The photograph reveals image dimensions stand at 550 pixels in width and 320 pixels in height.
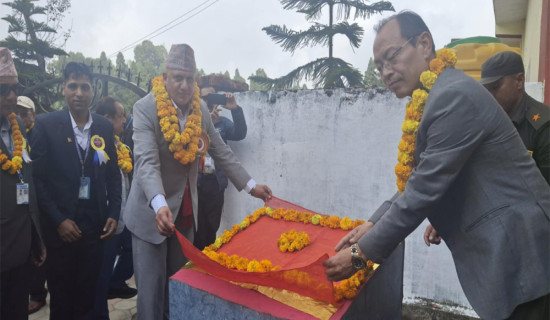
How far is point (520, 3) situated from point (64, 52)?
45.1 ft

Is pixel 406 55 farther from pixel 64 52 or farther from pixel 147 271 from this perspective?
pixel 64 52

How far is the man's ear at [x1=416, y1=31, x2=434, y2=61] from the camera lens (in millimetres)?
1738

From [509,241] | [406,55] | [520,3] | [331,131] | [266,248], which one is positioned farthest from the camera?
[520,3]

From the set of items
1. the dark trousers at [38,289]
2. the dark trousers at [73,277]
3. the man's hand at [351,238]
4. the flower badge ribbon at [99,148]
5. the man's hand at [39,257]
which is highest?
the flower badge ribbon at [99,148]

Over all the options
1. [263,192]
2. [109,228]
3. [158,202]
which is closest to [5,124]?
[109,228]

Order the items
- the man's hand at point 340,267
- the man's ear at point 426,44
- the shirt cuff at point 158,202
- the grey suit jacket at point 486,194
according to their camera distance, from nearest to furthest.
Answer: the grey suit jacket at point 486,194 → the man's hand at point 340,267 → the man's ear at point 426,44 → the shirt cuff at point 158,202

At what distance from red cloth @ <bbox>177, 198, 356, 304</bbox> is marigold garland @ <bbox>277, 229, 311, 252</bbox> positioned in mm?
34

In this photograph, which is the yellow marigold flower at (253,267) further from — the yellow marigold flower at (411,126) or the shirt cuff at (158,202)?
the yellow marigold flower at (411,126)

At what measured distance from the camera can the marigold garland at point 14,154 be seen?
2379mm

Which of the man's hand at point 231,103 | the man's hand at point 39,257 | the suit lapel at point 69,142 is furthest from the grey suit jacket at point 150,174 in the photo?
the man's hand at point 231,103

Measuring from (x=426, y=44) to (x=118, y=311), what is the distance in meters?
3.59

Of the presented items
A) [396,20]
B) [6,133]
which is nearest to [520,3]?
[396,20]

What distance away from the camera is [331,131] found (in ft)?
14.3

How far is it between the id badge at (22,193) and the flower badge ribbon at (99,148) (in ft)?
1.67
